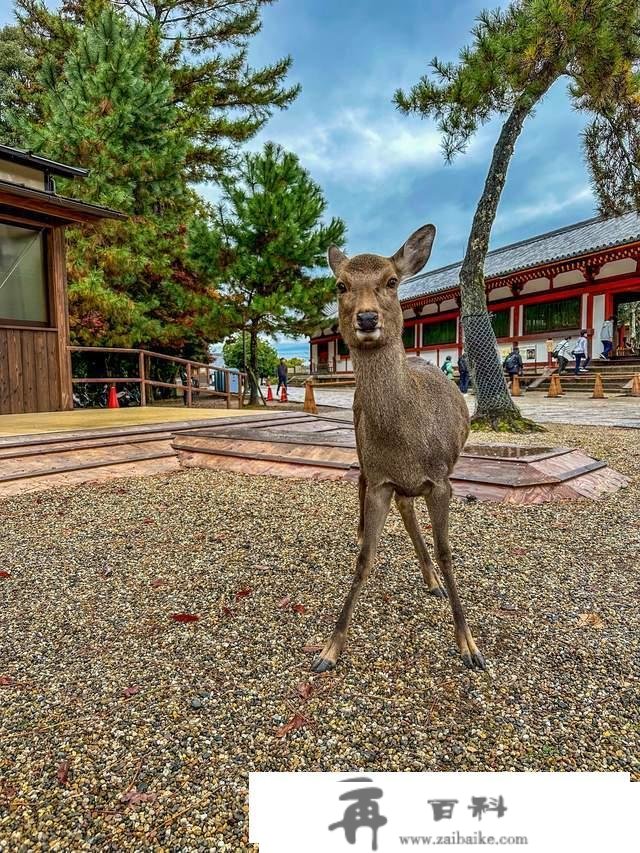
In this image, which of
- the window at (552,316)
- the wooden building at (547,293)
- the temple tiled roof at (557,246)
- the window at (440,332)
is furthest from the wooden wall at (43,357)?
the window at (440,332)

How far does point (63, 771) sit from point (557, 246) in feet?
78.7

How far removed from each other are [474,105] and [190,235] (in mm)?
7326

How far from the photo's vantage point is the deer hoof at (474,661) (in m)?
1.75

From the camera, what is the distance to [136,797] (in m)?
1.23

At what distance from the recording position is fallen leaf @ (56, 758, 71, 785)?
1.28 meters

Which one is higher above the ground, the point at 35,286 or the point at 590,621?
the point at 35,286

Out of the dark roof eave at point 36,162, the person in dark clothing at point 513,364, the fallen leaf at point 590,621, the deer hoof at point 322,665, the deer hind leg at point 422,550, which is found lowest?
Answer: the fallen leaf at point 590,621

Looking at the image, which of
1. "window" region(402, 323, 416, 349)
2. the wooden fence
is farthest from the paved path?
"window" region(402, 323, 416, 349)

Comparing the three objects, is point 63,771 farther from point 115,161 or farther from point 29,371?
point 115,161

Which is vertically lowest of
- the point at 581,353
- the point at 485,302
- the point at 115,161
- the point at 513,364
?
the point at 513,364

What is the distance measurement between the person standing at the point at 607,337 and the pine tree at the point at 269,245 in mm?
10584

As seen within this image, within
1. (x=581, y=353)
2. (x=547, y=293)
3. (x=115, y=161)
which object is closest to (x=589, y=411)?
(x=581, y=353)

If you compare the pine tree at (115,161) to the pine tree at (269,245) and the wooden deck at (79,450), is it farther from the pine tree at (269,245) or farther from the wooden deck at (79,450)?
the wooden deck at (79,450)

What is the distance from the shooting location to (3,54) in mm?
13594
